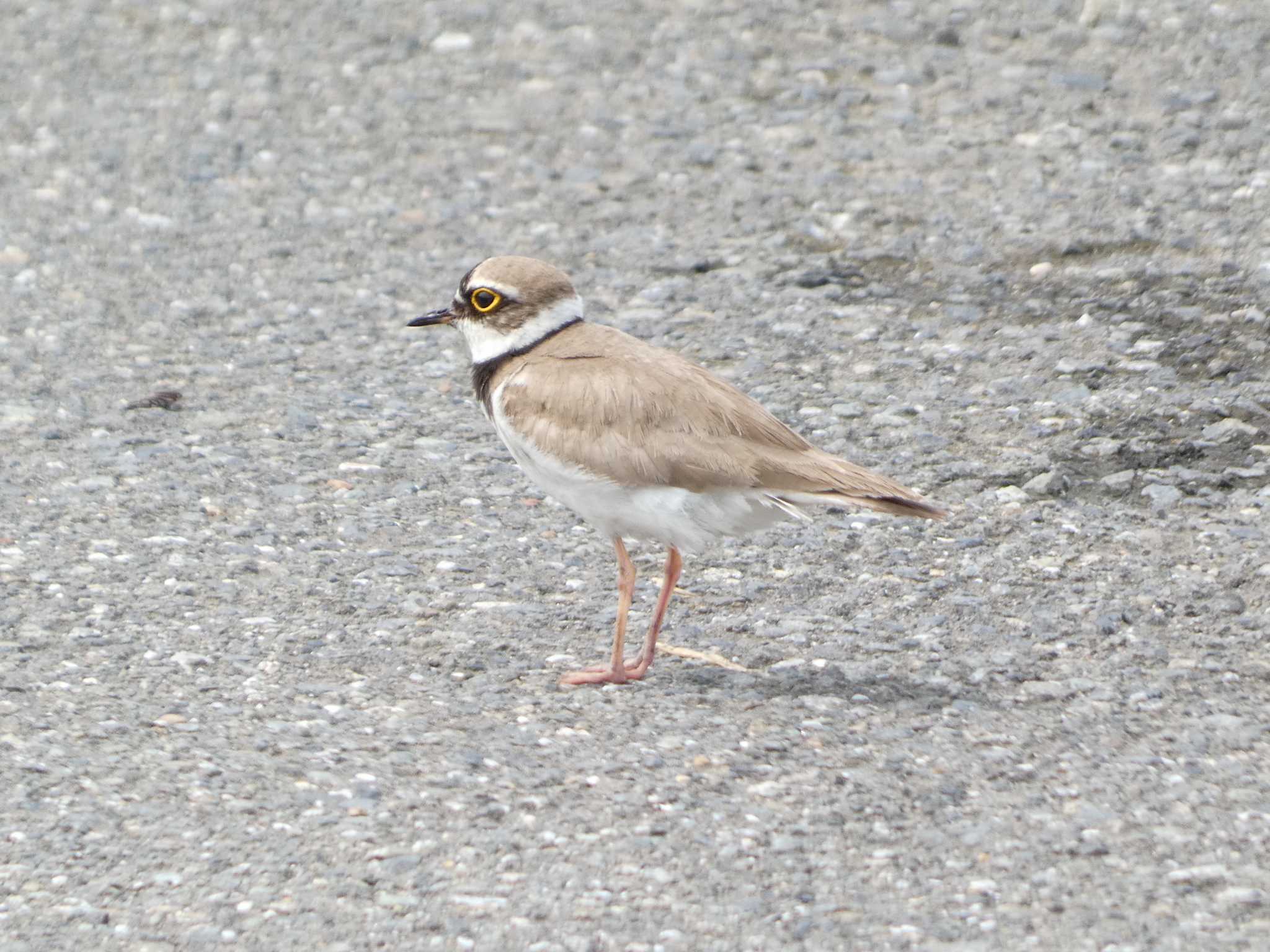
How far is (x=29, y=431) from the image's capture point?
22.9 ft

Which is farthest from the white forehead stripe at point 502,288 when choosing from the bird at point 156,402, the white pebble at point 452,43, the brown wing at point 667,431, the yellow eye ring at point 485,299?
the white pebble at point 452,43

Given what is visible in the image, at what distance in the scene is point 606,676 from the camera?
208 inches

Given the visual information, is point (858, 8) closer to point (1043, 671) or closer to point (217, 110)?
point (217, 110)

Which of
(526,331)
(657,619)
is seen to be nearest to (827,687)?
(657,619)

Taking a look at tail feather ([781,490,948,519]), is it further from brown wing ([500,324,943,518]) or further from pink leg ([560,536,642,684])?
pink leg ([560,536,642,684])

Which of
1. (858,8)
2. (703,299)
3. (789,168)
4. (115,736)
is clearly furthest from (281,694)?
(858,8)

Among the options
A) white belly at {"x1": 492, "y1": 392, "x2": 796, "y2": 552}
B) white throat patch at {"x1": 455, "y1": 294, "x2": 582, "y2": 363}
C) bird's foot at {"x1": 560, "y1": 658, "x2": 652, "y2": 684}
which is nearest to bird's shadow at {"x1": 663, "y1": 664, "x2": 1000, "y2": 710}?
bird's foot at {"x1": 560, "y1": 658, "x2": 652, "y2": 684}

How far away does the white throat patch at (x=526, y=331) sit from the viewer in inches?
225

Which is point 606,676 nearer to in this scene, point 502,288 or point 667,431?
point 667,431

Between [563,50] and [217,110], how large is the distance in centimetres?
211

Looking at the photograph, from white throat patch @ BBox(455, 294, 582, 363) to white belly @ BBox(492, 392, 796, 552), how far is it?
47 cm

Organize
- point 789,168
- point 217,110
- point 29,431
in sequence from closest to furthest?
point 29,431, point 789,168, point 217,110

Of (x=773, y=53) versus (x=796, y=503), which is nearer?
(x=796, y=503)

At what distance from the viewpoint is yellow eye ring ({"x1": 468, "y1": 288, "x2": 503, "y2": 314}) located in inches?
226
